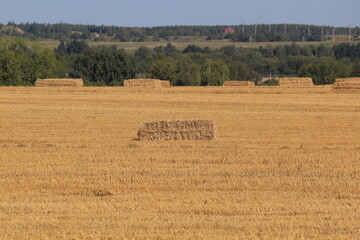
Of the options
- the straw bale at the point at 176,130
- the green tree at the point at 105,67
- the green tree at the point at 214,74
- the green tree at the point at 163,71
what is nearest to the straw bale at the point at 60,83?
the green tree at the point at 105,67

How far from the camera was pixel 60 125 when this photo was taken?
88.3ft

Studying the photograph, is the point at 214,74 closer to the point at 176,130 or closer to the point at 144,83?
the point at 144,83

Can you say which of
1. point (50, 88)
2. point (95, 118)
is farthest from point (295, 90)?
point (95, 118)

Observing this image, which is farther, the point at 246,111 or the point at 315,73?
the point at 315,73

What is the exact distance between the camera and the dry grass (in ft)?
35.3

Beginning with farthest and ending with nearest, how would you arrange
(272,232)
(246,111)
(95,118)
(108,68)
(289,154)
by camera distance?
1. (108,68)
2. (246,111)
3. (95,118)
4. (289,154)
5. (272,232)

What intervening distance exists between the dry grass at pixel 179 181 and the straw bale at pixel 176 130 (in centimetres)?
54

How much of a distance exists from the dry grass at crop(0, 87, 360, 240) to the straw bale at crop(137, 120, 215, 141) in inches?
21.3

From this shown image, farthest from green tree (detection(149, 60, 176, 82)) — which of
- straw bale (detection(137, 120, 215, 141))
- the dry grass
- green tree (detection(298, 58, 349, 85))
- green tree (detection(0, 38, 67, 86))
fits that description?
straw bale (detection(137, 120, 215, 141))

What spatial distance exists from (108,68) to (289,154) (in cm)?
6345

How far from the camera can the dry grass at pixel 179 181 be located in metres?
10.8

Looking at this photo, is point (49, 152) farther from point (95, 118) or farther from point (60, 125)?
point (95, 118)

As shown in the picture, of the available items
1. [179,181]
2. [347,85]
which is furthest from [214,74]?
[179,181]

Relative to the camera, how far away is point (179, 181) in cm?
1445
